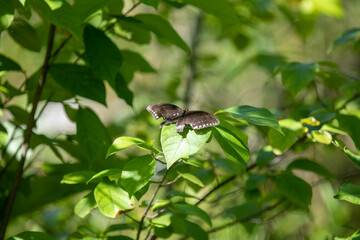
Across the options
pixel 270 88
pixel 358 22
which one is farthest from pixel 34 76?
pixel 358 22

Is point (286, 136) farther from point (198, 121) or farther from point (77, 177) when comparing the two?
point (77, 177)

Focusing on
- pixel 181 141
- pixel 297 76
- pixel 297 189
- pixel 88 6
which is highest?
pixel 88 6

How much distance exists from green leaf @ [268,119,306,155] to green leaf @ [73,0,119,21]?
64 cm

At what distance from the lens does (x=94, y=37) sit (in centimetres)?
115

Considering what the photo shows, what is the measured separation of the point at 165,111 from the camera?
89 cm

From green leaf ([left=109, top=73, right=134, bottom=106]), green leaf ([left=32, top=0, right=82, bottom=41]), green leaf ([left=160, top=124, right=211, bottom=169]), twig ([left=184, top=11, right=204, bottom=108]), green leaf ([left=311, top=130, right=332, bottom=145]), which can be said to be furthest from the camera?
twig ([left=184, top=11, right=204, bottom=108])

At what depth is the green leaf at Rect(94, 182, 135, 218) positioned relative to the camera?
908mm

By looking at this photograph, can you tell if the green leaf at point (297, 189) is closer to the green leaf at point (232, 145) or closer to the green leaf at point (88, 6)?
the green leaf at point (232, 145)

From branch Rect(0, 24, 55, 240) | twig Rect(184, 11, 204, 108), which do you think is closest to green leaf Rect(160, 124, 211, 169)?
branch Rect(0, 24, 55, 240)

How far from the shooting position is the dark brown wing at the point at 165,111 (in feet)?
2.84

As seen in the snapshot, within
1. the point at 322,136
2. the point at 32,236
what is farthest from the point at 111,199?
the point at 322,136

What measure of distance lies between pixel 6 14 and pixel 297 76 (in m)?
0.94

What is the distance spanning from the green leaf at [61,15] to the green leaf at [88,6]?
0.21 feet

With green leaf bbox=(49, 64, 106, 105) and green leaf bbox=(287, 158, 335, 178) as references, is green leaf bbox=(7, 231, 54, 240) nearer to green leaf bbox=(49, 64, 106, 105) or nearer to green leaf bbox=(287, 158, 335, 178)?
green leaf bbox=(49, 64, 106, 105)
